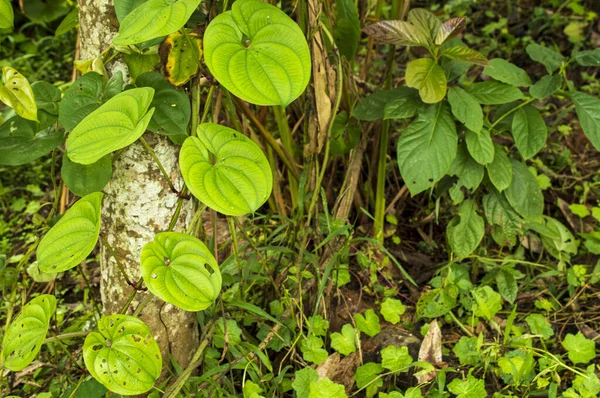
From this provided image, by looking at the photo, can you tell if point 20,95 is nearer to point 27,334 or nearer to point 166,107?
point 166,107

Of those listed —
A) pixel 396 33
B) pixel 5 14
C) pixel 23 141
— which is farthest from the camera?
pixel 396 33

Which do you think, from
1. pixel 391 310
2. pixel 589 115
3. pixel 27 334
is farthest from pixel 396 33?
pixel 27 334

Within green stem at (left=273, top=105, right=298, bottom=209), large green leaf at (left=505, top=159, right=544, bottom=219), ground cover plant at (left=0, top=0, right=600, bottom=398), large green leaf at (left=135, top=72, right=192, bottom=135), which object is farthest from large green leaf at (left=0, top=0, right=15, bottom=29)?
large green leaf at (left=505, top=159, right=544, bottom=219)

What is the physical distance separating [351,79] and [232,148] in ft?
2.18

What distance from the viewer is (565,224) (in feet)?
5.76

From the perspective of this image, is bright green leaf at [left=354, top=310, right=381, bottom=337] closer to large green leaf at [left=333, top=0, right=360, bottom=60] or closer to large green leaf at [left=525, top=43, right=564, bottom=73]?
large green leaf at [left=333, top=0, right=360, bottom=60]

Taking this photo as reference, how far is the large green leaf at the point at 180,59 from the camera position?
1.01m

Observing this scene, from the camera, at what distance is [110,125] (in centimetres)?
88

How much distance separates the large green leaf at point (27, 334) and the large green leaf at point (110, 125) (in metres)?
0.27

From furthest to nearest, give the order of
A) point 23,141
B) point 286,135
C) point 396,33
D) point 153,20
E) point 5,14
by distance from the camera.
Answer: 1. point 286,135
2. point 396,33
3. point 23,141
4. point 5,14
5. point 153,20

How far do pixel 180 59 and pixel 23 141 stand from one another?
1.12 feet

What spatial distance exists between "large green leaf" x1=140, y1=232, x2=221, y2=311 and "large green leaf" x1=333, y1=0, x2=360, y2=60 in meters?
0.70

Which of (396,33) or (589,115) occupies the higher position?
(396,33)

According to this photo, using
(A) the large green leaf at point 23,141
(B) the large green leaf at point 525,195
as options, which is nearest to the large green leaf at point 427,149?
(B) the large green leaf at point 525,195
